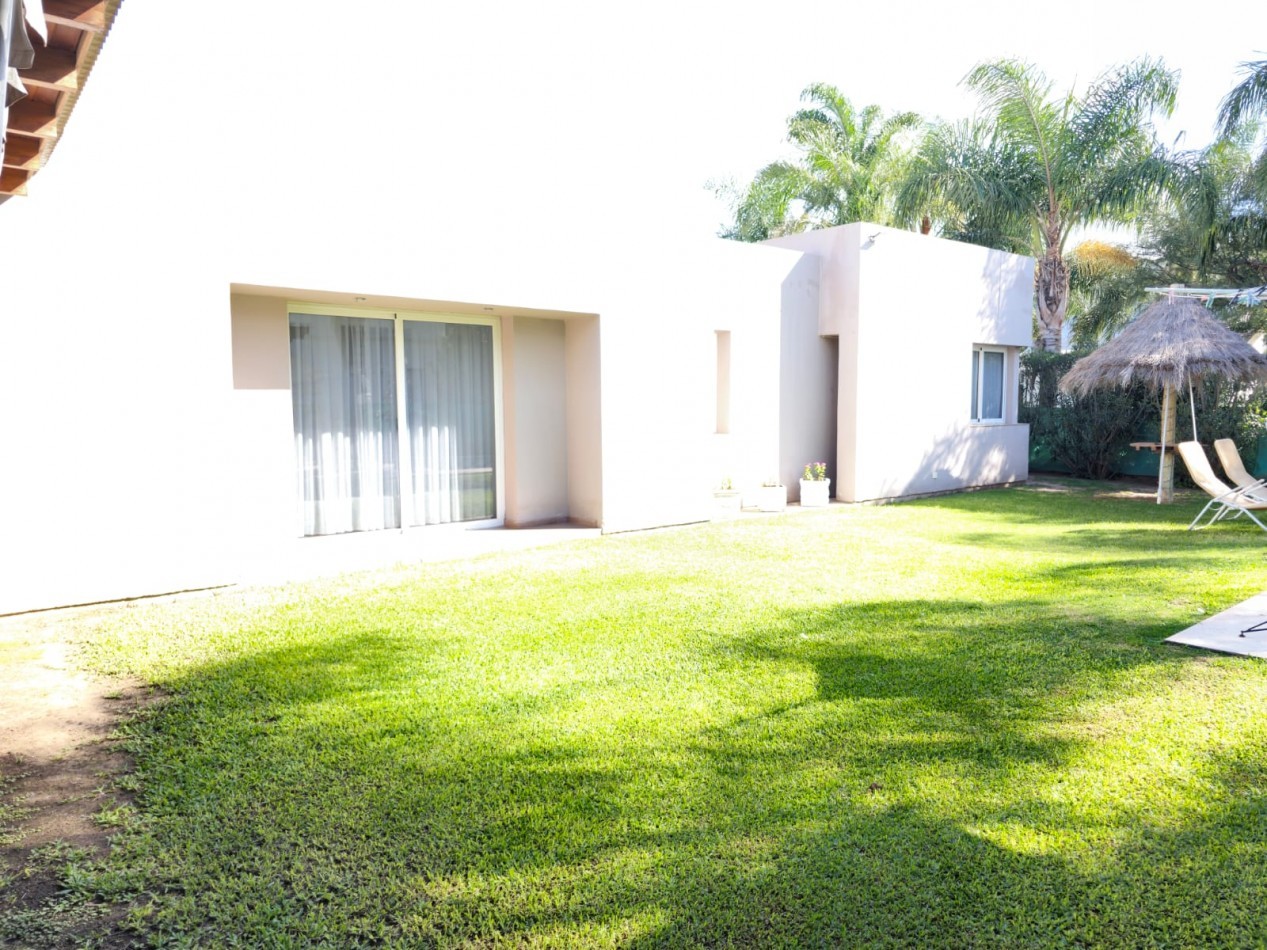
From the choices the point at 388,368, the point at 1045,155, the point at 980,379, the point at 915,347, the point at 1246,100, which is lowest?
the point at 388,368

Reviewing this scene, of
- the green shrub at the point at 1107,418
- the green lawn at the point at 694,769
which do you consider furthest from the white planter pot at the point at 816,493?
the green shrub at the point at 1107,418

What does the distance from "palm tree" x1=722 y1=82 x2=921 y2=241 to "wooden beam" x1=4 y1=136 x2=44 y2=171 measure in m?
22.6

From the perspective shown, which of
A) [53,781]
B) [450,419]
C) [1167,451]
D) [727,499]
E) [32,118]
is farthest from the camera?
[1167,451]

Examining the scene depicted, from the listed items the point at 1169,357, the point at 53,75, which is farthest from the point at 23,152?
the point at 1169,357

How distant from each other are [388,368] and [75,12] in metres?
6.63

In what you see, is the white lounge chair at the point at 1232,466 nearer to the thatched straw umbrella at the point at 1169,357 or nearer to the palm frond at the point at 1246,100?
the thatched straw umbrella at the point at 1169,357

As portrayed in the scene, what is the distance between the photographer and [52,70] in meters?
4.63

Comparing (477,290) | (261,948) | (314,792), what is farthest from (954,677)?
(477,290)

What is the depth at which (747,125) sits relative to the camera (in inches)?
1206

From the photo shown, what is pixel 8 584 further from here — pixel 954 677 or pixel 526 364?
pixel 954 677

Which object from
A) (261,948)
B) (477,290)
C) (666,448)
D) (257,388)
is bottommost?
(261,948)

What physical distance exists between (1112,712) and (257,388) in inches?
324

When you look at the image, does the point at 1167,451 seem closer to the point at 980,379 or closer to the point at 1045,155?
the point at 980,379

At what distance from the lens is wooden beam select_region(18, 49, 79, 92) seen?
180 inches
